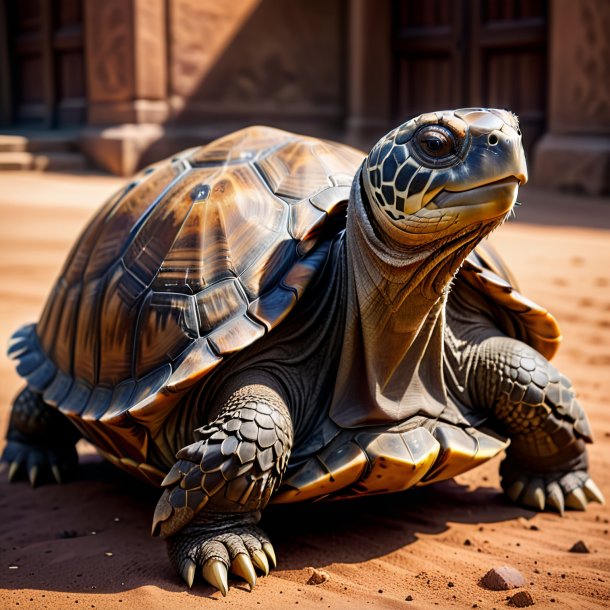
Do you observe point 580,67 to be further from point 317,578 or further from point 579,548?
point 317,578

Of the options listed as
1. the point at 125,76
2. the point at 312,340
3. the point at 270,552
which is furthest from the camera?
the point at 125,76

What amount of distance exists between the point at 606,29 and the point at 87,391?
760 cm

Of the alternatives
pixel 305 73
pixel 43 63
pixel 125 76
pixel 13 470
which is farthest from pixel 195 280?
pixel 43 63

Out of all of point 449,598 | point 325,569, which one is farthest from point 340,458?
point 449,598

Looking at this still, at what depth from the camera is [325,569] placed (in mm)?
2512

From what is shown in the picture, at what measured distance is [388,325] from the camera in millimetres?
2568

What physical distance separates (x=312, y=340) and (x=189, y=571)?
79cm

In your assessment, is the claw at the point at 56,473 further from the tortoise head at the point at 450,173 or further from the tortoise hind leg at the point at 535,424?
the tortoise head at the point at 450,173

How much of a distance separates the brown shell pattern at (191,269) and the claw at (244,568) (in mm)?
506

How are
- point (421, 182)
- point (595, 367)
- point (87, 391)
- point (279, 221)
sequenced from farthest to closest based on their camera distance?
point (595, 367) < point (87, 391) < point (279, 221) < point (421, 182)

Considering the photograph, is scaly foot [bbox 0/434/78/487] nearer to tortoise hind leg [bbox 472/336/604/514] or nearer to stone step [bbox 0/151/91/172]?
tortoise hind leg [bbox 472/336/604/514]

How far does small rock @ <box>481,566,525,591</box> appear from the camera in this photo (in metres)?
2.37

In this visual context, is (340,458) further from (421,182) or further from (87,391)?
(87,391)

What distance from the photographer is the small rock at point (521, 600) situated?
2.26 meters
